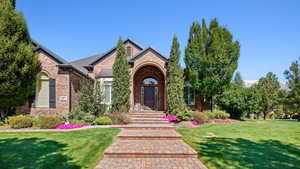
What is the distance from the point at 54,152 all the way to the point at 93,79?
1146 cm

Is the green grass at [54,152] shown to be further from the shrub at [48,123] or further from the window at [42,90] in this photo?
the window at [42,90]

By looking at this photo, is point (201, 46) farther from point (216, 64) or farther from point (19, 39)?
point (19, 39)

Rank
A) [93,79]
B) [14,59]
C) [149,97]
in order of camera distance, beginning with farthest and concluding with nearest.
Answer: [149,97] < [93,79] < [14,59]

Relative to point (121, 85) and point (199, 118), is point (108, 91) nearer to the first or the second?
point (121, 85)

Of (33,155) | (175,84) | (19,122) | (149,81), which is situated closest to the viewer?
(33,155)

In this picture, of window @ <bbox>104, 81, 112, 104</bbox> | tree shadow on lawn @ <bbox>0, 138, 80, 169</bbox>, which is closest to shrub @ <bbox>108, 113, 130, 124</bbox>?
window @ <bbox>104, 81, 112, 104</bbox>

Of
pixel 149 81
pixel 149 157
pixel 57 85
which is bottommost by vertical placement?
pixel 149 157

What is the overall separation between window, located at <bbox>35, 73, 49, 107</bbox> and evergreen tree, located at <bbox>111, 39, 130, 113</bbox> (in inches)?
199

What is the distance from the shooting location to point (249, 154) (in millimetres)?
5363

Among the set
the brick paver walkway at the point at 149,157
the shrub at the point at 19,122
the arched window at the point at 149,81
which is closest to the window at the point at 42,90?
the shrub at the point at 19,122

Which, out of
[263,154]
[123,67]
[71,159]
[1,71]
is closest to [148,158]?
[71,159]

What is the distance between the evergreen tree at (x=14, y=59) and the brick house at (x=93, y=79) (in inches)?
40.2

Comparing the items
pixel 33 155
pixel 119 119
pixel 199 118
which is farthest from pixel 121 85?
pixel 33 155

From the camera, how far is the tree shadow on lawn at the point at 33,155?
4531mm
